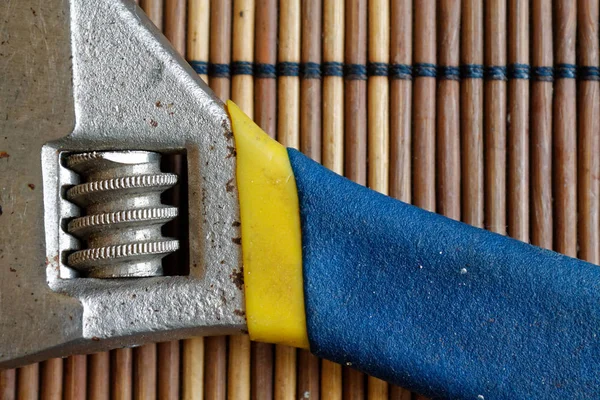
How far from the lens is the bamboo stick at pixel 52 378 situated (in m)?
0.97

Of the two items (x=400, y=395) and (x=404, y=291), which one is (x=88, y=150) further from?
(x=400, y=395)

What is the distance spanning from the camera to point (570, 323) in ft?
2.70

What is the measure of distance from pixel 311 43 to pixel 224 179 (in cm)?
31

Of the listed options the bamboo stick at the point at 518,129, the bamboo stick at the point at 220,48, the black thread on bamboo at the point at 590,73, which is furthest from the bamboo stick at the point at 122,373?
the black thread on bamboo at the point at 590,73

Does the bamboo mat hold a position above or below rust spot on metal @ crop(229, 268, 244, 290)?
above

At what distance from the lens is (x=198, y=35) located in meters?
1.01

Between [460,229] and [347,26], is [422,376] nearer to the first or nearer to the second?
[460,229]

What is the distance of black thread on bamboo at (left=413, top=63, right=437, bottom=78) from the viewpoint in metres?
1.02

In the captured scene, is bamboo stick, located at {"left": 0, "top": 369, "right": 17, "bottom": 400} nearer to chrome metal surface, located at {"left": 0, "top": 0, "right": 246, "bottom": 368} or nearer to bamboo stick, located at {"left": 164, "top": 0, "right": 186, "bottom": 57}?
chrome metal surface, located at {"left": 0, "top": 0, "right": 246, "bottom": 368}

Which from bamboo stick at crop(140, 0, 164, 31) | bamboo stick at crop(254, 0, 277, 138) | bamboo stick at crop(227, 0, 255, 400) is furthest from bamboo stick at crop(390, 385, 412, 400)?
bamboo stick at crop(140, 0, 164, 31)

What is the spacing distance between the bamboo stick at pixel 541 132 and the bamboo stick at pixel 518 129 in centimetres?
1

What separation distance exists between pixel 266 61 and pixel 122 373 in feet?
1.86

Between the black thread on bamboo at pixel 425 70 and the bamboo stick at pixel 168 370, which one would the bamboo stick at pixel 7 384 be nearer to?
the bamboo stick at pixel 168 370

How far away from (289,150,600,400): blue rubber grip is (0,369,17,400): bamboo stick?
1.66 ft
